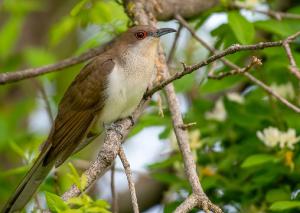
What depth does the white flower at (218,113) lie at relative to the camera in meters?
5.12

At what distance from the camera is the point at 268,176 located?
4.32 m

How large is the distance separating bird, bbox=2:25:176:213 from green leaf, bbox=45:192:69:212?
4.11 feet

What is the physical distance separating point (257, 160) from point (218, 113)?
1.09m

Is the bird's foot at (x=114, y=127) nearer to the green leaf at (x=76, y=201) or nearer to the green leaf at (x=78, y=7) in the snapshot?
the green leaf at (x=78, y=7)

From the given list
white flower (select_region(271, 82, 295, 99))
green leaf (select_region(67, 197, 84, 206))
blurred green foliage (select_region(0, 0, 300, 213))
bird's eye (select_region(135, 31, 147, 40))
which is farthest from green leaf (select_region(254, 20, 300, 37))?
green leaf (select_region(67, 197, 84, 206))

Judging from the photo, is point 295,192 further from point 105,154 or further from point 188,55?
point 188,55

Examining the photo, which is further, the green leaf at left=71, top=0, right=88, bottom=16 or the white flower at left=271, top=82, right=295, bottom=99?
the white flower at left=271, top=82, right=295, bottom=99

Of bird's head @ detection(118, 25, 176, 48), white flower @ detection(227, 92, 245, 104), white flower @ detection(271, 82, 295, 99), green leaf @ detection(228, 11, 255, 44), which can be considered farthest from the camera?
white flower @ detection(227, 92, 245, 104)

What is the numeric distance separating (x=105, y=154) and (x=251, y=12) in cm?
189

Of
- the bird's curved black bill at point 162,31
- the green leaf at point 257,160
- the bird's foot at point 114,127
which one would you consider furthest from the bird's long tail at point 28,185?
the green leaf at point 257,160

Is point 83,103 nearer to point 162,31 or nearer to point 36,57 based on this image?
point 162,31

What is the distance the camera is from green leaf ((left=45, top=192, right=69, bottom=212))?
9.88 feet

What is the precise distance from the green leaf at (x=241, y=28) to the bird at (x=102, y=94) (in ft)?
1.74

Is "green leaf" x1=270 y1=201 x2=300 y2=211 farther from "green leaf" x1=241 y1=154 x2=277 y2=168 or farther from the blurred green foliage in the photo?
"green leaf" x1=241 y1=154 x2=277 y2=168
